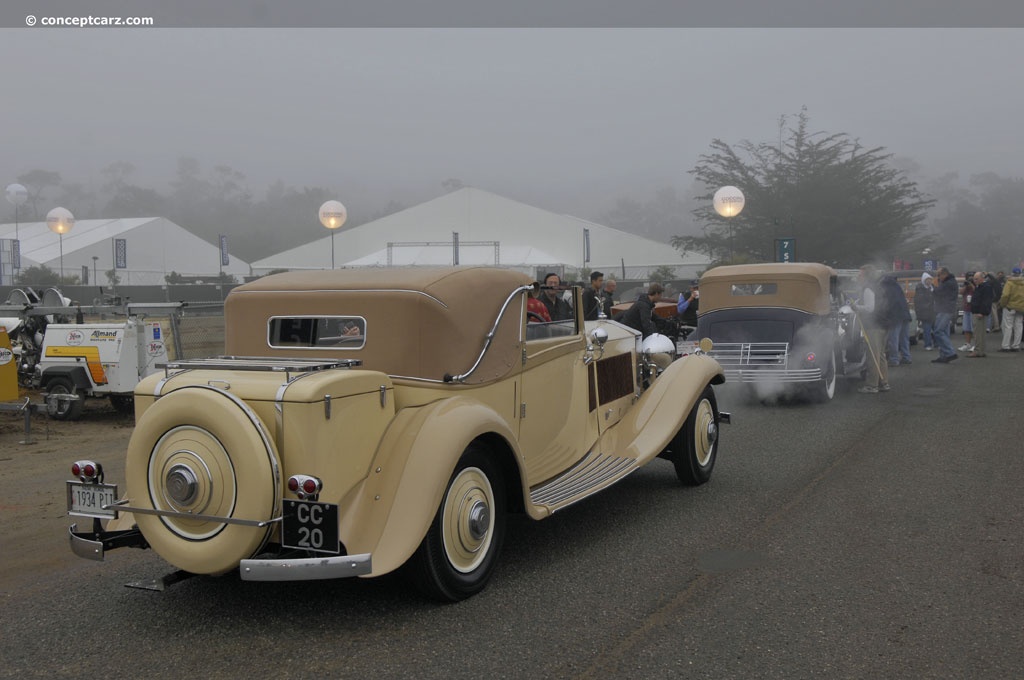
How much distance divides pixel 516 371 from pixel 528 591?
1271 mm

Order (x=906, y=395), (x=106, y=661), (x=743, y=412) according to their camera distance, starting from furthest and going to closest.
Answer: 1. (x=906, y=395)
2. (x=743, y=412)
3. (x=106, y=661)

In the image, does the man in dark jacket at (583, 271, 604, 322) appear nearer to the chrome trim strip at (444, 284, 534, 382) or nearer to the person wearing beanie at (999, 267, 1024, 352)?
the chrome trim strip at (444, 284, 534, 382)

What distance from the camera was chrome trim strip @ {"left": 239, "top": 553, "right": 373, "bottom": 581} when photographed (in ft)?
12.2

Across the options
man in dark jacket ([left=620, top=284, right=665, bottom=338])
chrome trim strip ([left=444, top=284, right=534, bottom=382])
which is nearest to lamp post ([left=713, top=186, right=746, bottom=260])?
man in dark jacket ([left=620, top=284, right=665, bottom=338])

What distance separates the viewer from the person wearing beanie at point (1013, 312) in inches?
733

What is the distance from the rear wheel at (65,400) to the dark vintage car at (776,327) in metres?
8.13

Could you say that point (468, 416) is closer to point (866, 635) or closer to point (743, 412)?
point (866, 635)

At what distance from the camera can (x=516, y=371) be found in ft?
16.9

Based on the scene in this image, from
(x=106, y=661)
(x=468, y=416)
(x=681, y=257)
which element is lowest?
(x=106, y=661)

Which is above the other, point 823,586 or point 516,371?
point 516,371

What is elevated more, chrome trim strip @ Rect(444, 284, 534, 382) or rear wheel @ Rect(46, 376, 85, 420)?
chrome trim strip @ Rect(444, 284, 534, 382)

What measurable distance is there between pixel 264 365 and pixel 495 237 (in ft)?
128

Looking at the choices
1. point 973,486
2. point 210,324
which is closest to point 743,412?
point 973,486

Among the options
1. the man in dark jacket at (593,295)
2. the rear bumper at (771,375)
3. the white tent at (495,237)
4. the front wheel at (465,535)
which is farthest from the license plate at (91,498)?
the white tent at (495,237)
